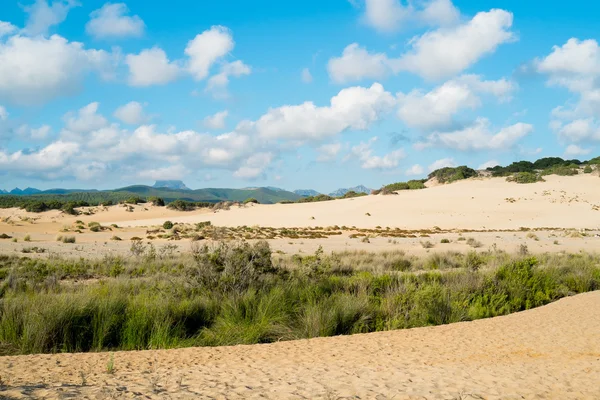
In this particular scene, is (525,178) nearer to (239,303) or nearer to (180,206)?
(180,206)

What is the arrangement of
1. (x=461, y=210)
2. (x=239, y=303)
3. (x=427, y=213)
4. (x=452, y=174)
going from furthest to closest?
(x=452, y=174)
(x=461, y=210)
(x=427, y=213)
(x=239, y=303)

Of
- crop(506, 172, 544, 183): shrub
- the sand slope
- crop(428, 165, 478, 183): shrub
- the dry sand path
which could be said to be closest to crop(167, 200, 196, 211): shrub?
the sand slope

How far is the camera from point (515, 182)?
69.3 m

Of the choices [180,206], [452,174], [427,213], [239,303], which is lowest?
[239,303]

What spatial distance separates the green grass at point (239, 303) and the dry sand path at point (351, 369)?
71 cm

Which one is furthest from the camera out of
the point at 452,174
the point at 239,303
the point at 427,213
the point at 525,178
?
the point at 452,174

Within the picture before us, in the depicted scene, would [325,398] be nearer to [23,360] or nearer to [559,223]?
[23,360]

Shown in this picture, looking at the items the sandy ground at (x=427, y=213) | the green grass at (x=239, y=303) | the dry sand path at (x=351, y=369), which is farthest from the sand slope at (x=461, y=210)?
the dry sand path at (x=351, y=369)

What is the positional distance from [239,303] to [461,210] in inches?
1959

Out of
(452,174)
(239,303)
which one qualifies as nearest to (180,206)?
(452,174)

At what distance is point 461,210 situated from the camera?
180ft

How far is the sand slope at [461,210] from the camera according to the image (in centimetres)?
4803

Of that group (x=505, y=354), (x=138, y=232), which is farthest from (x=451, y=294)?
(x=138, y=232)

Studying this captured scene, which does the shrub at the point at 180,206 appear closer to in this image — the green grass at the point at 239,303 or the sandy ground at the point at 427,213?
the sandy ground at the point at 427,213
